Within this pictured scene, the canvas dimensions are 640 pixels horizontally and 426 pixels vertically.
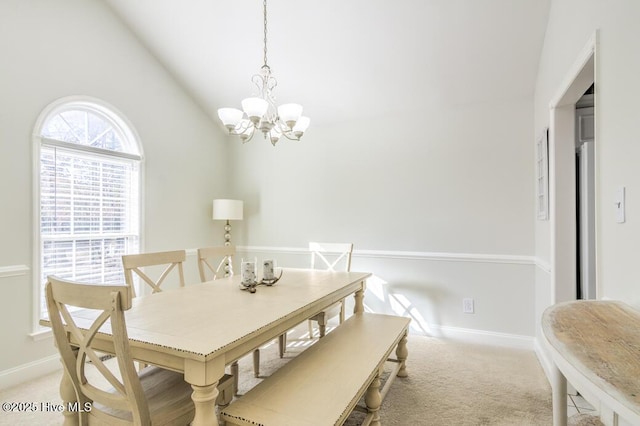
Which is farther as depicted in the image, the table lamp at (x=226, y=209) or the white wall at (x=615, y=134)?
the table lamp at (x=226, y=209)

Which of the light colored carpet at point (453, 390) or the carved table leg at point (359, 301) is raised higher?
the carved table leg at point (359, 301)

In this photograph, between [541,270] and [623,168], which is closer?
[623,168]

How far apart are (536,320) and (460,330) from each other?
680 mm

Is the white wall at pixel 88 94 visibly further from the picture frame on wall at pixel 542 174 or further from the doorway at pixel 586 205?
the doorway at pixel 586 205

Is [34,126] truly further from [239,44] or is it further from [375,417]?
[375,417]

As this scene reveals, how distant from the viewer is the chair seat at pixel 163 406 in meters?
1.35

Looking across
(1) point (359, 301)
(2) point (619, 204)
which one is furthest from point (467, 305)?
(2) point (619, 204)

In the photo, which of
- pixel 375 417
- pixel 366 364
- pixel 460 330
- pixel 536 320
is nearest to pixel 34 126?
pixel 366 364

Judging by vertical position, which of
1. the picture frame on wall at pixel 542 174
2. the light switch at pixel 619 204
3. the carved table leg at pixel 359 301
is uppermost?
the picture frame on wall at pixel 542 174

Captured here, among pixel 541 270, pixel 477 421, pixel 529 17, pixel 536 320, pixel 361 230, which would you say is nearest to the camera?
pixel 477 421

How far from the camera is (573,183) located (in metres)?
2.37

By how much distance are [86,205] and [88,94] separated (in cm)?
100

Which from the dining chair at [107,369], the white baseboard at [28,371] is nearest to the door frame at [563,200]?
the dining chair at [107,369]

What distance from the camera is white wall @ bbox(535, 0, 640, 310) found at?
125 centimetres
